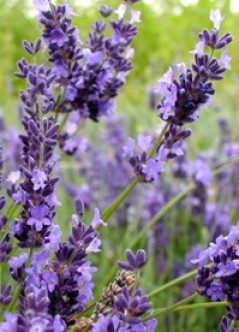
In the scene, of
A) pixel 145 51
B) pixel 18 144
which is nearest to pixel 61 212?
pixel 18 144

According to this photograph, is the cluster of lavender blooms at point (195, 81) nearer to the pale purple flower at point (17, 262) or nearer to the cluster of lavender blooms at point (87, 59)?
the cluster of lavender blooms at point (87, 59)

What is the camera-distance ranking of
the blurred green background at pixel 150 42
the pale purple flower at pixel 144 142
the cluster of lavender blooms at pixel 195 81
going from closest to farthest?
the cluster of lavender blooms at pixel 195 81
the pale purple flower at pixel 144 142
the blurred green background at pixel 150 42

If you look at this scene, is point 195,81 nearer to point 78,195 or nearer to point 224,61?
point 224,61

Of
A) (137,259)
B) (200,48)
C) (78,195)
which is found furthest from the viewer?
(200,48)

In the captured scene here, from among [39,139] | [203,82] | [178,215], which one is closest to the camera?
[39,139]

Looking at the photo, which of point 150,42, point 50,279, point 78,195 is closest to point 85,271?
point 50,279

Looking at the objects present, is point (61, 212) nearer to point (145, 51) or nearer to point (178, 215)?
point (178, 215)

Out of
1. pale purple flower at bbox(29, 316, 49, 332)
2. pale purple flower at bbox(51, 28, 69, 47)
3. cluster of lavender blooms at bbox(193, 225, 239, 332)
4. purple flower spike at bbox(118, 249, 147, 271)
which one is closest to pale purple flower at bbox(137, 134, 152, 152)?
pale purple flower at bbox(51, 28, 69, 47)

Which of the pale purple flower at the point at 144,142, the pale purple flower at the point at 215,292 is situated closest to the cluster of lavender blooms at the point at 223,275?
the pale purple flower at the point at 215,292

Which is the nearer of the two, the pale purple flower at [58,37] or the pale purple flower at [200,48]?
the pale purple flower at [200,48]

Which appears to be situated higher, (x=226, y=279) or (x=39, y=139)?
(x=39, y=139)

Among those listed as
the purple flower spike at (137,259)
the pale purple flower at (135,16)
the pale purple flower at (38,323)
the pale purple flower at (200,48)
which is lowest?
the pale purple flower at (38,323)
